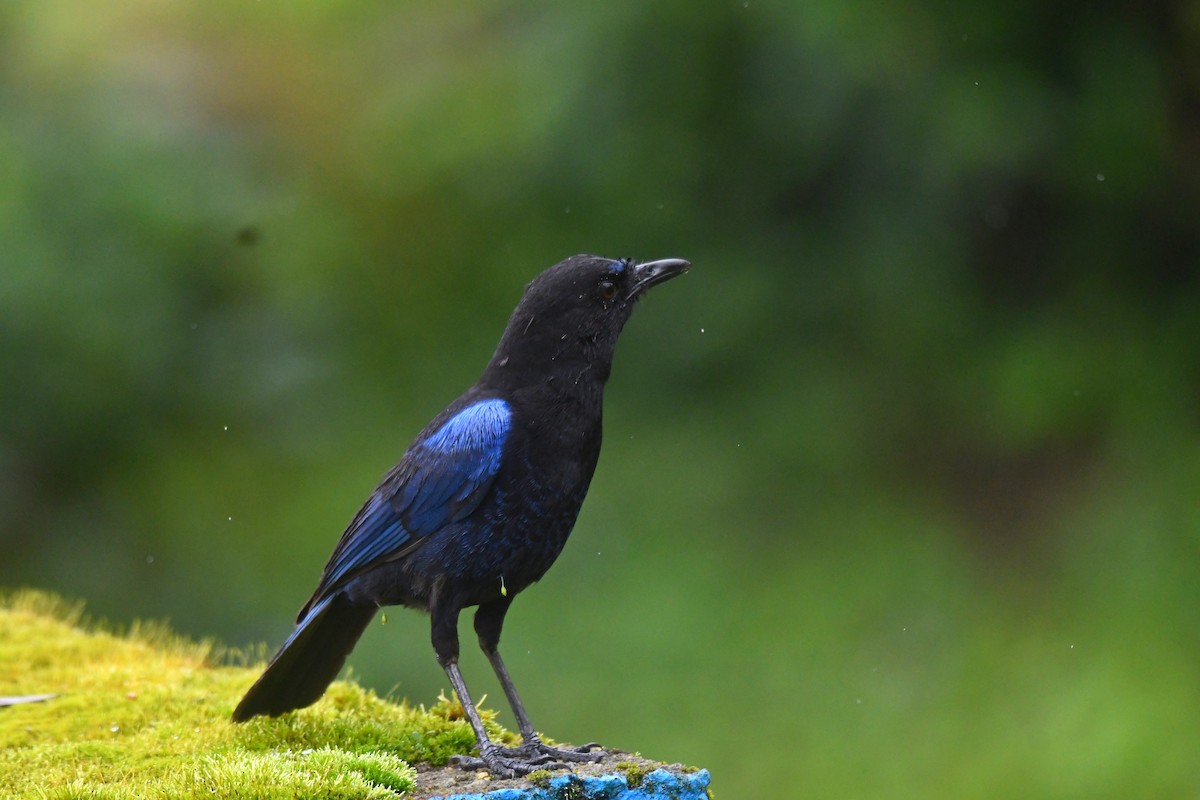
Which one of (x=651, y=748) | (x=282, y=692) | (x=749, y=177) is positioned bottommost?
(x=282, y=692)

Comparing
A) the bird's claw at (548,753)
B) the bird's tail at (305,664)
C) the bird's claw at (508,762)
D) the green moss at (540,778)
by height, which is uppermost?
the bird's tail at (305,664)

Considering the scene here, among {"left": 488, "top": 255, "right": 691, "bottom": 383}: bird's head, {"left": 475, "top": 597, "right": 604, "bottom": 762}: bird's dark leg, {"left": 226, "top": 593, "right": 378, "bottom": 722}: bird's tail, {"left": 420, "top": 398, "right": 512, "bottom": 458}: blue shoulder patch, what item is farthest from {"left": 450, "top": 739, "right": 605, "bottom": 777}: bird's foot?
{"left": 488, "top": 255, "right": 691, "bottom": 383}: bird's head

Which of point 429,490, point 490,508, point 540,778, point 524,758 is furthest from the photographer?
point 429,490

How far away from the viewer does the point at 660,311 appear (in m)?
7.56

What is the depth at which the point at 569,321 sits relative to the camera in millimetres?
4305

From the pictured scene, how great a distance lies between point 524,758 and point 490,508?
71cm

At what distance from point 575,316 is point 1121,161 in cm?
352

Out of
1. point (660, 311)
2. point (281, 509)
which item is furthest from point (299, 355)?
point (660, 311)

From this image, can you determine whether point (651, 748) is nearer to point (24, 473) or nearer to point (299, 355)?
point (299, 355)

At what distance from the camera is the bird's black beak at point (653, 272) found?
4.46 meters

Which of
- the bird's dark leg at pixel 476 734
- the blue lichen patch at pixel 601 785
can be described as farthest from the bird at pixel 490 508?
the blue lichen patch at pixel 601 785

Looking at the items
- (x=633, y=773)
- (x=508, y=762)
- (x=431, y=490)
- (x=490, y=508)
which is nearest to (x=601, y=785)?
(x=633, y=773)

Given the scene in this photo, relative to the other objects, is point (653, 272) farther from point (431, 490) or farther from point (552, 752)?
point (552, 752)

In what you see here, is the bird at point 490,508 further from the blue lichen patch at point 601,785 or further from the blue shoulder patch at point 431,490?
the blue lichen patch at point 601,785
